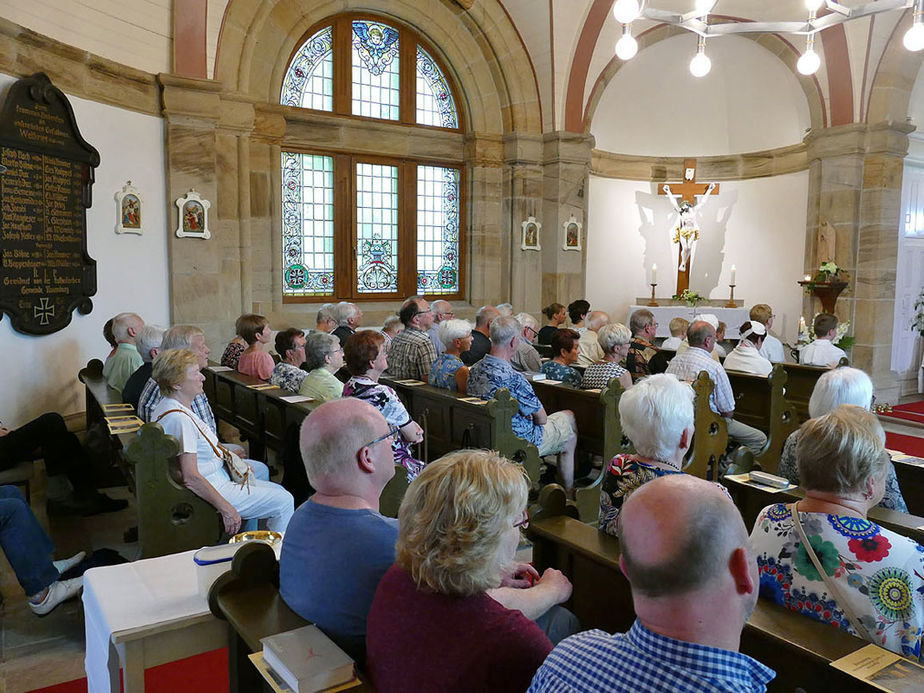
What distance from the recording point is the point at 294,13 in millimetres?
9531

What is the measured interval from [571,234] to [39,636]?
31.8 ft

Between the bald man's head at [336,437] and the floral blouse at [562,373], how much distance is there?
12.4ft

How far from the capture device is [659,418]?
2.77 m

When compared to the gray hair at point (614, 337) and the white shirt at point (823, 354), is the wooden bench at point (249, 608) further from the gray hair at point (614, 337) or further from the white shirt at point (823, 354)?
the white shirt at point (823, 354)

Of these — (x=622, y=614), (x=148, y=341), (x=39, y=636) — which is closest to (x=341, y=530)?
(x=622, y=614)

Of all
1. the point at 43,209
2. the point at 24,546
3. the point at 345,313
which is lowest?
the point at 24,546

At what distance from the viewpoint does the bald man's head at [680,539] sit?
4.25 ft

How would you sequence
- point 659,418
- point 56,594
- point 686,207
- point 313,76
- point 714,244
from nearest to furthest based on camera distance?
point 659,418 → point 56,594 → point 313,76 → point 686,207 → point 714,244

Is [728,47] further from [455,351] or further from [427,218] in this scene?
[455,351]

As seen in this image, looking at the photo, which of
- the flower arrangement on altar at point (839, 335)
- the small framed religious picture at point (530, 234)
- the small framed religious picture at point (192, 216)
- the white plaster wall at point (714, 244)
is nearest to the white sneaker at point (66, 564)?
the small framed religious picture at point (192, 216)

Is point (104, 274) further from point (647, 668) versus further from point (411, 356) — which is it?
point (647, 668)

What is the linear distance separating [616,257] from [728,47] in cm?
417

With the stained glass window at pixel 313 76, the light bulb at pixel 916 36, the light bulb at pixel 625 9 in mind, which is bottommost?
the light bulb at pixel 916 36

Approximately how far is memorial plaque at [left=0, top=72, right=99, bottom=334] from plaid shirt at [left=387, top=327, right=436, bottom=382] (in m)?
3.02
